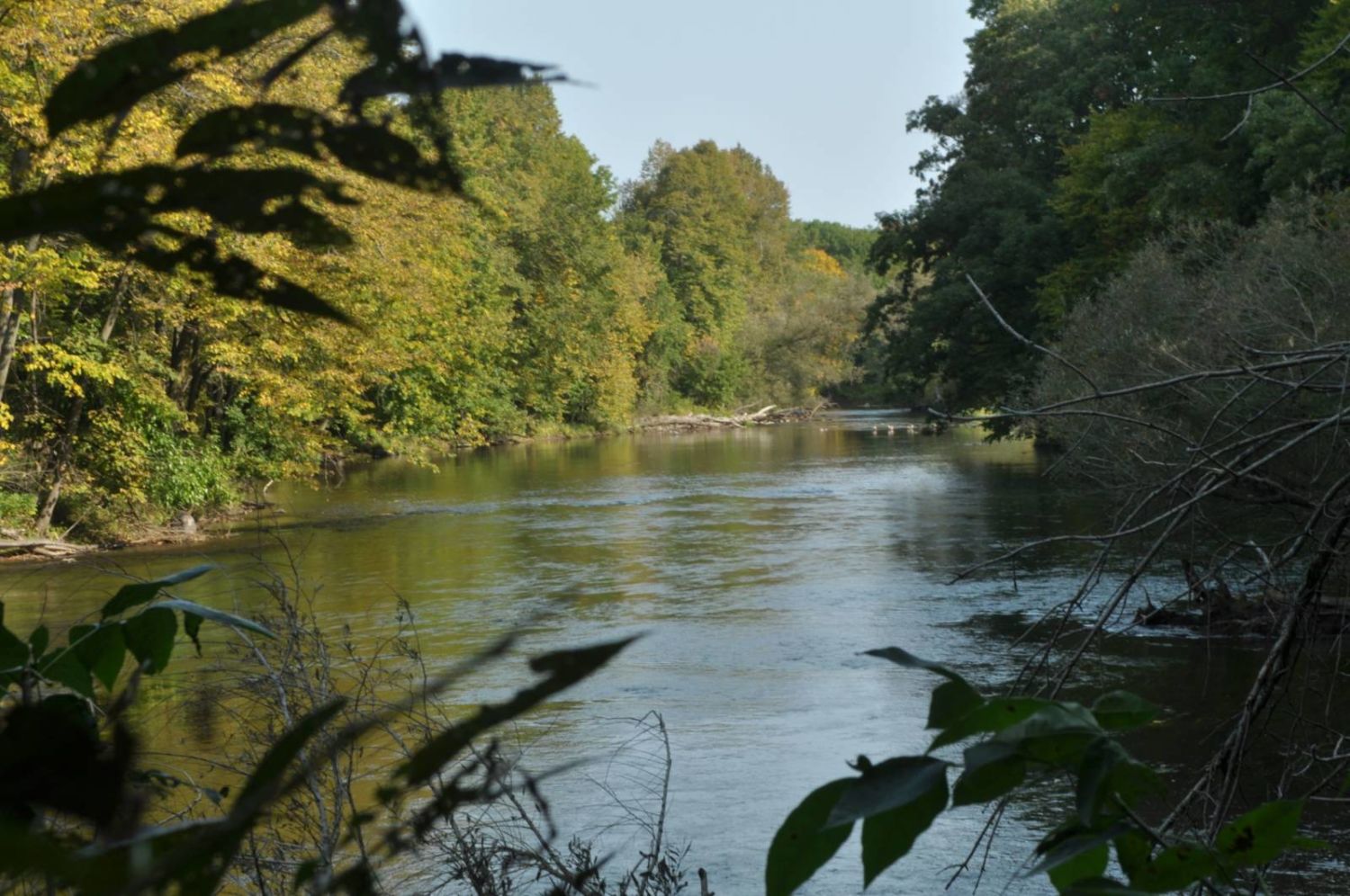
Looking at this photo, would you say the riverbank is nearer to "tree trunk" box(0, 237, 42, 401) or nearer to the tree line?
the tree line

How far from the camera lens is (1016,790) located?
91 centimetres

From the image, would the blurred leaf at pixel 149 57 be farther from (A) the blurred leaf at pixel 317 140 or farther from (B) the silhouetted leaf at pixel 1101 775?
(B) the silhouetted leaf at pixel 1101 775

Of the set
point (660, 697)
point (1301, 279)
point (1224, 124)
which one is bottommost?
point (660, 697)

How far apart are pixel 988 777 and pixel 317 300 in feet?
1.70

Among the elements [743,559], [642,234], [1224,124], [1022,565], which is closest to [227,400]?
[743,559]

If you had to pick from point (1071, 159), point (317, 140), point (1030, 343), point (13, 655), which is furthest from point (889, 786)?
point (1071, 159)

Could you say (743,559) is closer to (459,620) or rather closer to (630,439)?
(459,620)

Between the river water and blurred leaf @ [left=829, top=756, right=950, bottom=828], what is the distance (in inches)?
51.0

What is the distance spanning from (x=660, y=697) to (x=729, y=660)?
1598mm

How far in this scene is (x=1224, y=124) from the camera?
Result: 24.7m

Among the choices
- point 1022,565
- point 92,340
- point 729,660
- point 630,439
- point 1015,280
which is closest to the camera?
point 729,660

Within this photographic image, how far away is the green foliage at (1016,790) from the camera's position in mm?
837

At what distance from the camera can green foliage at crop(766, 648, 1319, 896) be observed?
0.84 metres

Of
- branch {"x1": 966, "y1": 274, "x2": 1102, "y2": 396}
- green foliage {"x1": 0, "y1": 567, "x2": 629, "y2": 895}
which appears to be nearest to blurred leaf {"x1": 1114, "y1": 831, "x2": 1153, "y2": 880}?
green foliage {"x1": 0, "y1": 567, "x2": 629, "y2": 895}
